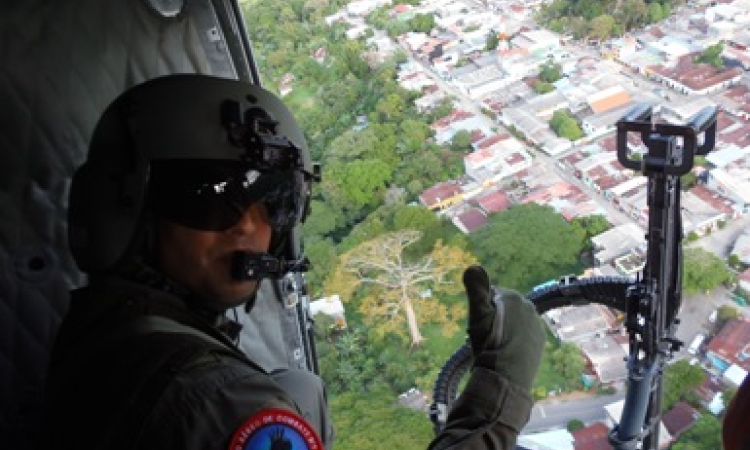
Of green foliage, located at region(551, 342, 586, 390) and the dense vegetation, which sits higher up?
the dense vegetation

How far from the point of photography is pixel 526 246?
105 inches

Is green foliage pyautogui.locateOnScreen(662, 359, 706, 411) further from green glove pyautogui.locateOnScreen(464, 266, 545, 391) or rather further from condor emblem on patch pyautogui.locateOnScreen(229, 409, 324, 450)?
condor emblem on patch pyautogui.locateOnScreen(229, 409, 324, 450)

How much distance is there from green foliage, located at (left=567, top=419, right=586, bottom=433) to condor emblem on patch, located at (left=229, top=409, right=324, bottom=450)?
1.44 metres

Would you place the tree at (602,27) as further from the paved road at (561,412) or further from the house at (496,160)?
the paved road at (561,412)

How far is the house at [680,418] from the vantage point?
195cm

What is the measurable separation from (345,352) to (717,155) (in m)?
1.33

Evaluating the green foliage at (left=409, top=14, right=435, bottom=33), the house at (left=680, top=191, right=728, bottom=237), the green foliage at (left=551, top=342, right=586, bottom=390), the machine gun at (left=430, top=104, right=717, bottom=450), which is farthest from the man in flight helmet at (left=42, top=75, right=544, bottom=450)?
the green foliage at (left=409, top=14, right=435, bottom=33)

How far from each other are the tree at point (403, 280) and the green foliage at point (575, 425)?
52 centimetres

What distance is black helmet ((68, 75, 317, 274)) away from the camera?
1.11 meters

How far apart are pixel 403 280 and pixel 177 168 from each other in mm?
1681

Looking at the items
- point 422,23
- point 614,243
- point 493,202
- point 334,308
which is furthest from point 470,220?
point 422,23

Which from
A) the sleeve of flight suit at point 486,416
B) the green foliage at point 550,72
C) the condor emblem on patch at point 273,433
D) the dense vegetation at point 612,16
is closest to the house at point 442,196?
the green foliage at point 550,72

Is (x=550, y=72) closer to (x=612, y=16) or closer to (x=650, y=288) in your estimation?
(x=612, y=16)

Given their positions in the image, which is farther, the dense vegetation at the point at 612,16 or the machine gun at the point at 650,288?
the dense vegetation at the point at 612,16
